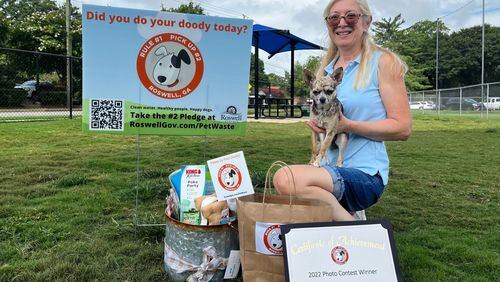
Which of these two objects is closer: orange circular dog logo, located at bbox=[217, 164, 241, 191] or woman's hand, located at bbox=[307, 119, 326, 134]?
orange circular dog logo, located at bbox=[217, 164, 241, 191]

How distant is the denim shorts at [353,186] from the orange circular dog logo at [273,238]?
1.57 ft

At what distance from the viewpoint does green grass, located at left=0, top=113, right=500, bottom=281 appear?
278 centimetres

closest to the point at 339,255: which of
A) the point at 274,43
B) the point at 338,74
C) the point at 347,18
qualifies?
the point at 338,74

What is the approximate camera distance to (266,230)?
212cm

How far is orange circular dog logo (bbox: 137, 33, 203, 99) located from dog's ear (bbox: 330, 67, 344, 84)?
112 cm

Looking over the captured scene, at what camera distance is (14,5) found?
56.2m

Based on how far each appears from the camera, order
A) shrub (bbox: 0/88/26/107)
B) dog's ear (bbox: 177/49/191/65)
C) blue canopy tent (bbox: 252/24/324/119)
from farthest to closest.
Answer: blue canopy tent (bbox: 252/24/324/119) < shrub (bbox: 0/88/26/107) < dog's ear (bbox: 177/49/191/65)

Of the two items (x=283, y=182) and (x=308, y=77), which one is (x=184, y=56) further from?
(x=283, y=182)

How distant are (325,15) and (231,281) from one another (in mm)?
1766

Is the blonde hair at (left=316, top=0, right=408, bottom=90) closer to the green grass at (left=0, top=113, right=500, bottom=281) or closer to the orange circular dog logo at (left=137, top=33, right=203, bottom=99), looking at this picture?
the orange circular dog logo at (left=137, top=33, right=203, bottom=99)

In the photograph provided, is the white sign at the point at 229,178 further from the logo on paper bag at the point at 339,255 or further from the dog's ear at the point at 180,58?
the dog's ear at the point at 180,58

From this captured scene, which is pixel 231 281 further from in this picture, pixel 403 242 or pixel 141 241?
pixel 403 242

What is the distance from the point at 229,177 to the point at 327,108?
72cm

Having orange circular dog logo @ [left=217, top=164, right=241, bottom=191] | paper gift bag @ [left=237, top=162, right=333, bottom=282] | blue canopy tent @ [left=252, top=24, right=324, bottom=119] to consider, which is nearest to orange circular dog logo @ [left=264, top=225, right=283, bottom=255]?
paper gift bag @ [left=237, top=162, right=333, bottom=282]
